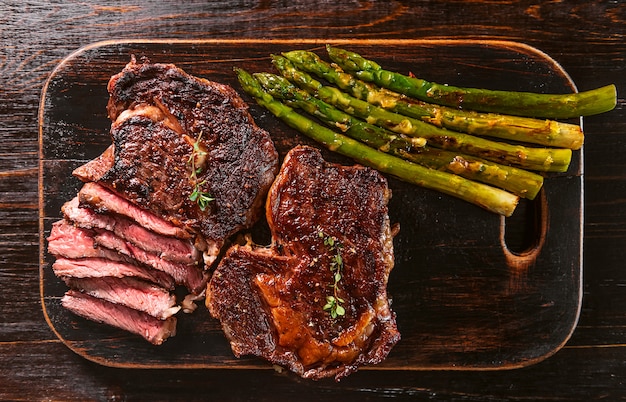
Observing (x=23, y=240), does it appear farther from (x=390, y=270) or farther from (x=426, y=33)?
(x=426, y=33)

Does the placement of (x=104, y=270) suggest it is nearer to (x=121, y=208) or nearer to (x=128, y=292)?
(x=128, y=292)

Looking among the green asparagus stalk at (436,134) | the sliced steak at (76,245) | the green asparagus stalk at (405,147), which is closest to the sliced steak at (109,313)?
the sliced steak at (76,245)

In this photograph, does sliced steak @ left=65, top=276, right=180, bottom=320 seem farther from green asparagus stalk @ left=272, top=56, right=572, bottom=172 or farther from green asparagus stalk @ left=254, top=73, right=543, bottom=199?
green asparagus stalk @ left=272, top=56, right=572, bottom=172

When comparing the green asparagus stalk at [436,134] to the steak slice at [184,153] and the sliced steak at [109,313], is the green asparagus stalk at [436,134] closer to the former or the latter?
the steak slice at [184,153]

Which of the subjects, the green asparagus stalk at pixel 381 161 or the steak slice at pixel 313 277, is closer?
the steak slice at pixel 313 277

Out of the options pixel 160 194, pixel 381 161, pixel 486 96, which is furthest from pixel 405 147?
pixel 160 194

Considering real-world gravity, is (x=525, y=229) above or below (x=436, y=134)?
below
